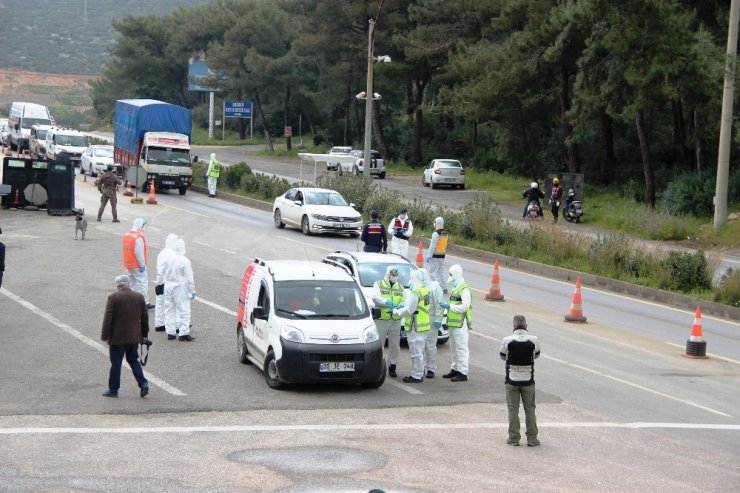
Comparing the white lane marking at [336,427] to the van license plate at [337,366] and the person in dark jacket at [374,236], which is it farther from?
the person in dark jacket at [374,236]

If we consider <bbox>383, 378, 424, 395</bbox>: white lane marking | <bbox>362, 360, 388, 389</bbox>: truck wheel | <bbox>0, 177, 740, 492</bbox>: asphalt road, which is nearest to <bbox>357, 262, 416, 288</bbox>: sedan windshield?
<bbox>0, 177, 740, 492</bbox>: asphalt road

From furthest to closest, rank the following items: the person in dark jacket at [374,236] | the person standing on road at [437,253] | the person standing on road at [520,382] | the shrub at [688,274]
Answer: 1. the shrub at [688,274]
2. the person in dark jacket at [374,236]
3. the person standing on road at [437,253]
4. the person standing on road at [520,382]

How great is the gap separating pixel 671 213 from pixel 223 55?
56.1 meters

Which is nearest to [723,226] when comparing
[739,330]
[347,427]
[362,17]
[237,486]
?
[739,330]

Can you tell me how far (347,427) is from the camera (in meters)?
13.1

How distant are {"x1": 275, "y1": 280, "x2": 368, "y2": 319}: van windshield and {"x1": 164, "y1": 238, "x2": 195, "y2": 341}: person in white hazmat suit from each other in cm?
251

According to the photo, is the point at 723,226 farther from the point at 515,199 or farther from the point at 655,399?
the point at 655,399

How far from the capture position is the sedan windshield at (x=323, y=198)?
36.4m

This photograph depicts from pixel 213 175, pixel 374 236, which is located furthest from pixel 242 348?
pixel 213 175

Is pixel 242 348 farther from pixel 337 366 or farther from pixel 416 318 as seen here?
pixel 416 318

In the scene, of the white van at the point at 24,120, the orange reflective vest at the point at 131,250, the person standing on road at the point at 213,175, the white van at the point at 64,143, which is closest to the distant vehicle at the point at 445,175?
the person standing on road at the point at 213,175

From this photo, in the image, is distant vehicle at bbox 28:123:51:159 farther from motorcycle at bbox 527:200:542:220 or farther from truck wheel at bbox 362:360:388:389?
truck wheel at bbox 362:360:388:389

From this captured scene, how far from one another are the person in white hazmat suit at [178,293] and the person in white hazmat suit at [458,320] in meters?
4.27

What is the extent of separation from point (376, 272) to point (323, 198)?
17.9 metres
